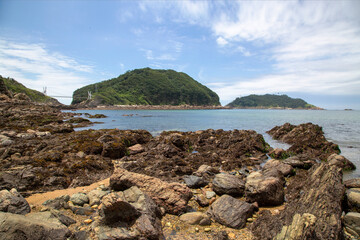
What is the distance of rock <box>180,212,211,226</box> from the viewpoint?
518 cm

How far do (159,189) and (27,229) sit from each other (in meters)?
3.46

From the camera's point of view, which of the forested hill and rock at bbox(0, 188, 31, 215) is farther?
the forested hill

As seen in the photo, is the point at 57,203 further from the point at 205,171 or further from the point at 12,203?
the point at 205,171

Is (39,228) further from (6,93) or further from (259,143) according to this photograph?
(6,93)

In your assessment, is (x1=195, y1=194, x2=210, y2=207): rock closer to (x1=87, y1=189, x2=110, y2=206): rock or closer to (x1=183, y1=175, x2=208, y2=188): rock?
(x1=183, y1=175, x2=208, y2=188): rock

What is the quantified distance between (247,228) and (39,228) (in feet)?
16.6

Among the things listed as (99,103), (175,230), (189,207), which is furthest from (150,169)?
(99,103)

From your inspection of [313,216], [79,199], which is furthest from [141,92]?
[313,216]

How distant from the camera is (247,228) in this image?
16.6 ft

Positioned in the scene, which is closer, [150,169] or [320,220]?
[320,220]

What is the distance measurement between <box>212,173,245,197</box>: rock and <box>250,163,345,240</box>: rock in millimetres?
1403

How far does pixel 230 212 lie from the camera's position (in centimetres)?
541

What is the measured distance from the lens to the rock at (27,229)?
11.2ft

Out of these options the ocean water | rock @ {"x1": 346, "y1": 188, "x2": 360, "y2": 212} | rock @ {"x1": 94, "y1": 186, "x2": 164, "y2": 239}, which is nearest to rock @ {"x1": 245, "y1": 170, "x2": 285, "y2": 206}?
rock @ {"x1": 346, "y1": 188, "x2": 360, "y2": 212}
